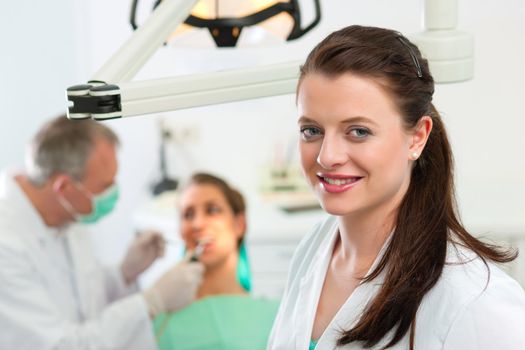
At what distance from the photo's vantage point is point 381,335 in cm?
129

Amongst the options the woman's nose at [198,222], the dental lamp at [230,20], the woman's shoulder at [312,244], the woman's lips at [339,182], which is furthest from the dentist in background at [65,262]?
the woman's lips at [339,182]

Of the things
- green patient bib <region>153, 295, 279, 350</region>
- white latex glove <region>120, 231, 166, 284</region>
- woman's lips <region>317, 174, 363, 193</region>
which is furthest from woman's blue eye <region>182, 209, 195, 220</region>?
woman's lips <region>317, 174, 363, 193</region>

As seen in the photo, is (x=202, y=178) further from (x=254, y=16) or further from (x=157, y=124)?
(x=254, y=16)

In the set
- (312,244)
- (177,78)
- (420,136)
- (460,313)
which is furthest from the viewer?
(312,244)

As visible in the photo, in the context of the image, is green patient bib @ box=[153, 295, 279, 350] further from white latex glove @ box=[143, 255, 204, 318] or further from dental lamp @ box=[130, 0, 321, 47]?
dental lamp @ box=[130, 0, 321, 47]

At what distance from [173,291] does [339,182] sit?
54.8 inches

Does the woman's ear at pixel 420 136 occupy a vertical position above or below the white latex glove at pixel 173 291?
above

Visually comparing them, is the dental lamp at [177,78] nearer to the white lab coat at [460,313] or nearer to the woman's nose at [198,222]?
the white lab coat at [460,313]

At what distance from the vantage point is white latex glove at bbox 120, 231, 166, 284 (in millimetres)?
2838

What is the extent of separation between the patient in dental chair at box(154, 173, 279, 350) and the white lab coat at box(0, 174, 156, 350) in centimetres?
12

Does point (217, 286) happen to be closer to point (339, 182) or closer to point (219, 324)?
point (219, 324)

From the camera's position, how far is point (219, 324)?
252 centimetres

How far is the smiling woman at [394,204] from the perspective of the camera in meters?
1.22

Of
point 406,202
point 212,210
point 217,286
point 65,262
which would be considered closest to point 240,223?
point 212,210
